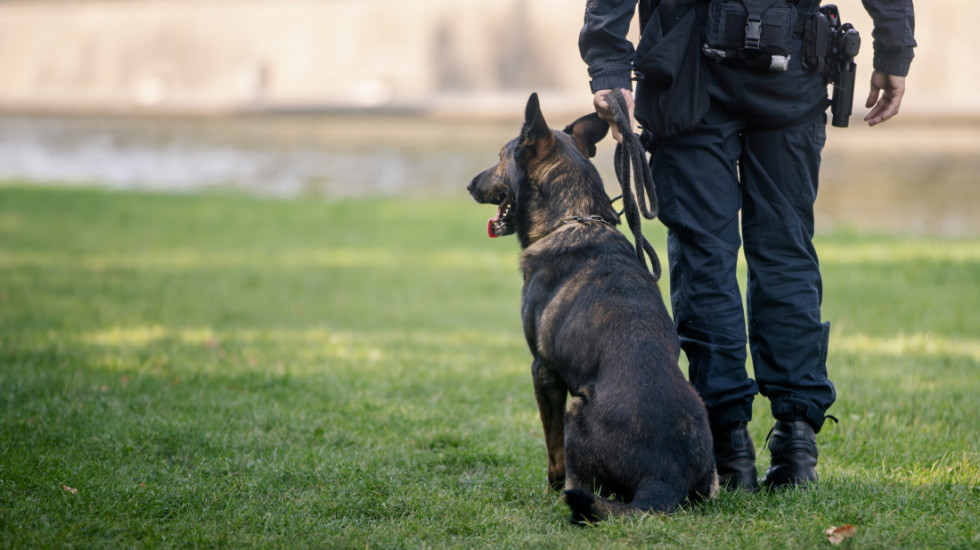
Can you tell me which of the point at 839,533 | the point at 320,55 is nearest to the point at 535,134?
the point at 839,533

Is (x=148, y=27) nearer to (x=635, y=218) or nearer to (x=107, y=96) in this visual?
(x=107, y=96)

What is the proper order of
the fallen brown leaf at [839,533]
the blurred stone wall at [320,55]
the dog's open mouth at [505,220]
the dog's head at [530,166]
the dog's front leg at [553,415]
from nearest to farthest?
the fallen brown leaf at [839,533], the dog's front leg at [553,415], the dog's head at [530,166], the dog's open mouth at [505,220], the blurred stone wall at [320,55]

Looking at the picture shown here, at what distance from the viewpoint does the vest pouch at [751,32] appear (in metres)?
3.21

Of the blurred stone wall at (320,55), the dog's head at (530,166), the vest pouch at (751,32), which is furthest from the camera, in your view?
the blurred stone wall at (320,55)

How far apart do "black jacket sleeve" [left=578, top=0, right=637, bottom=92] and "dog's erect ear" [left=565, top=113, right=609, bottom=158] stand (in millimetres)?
341

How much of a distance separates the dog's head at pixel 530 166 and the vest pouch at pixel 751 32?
0.60 meters

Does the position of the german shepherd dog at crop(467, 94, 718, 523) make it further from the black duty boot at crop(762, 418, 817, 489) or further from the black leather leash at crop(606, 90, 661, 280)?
the black duty boot at crop(762, 418, 817, 489)

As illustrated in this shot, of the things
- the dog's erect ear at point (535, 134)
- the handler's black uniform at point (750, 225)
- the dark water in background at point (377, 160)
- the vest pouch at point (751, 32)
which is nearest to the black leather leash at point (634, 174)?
the handler's black uniform at point (750, 225)

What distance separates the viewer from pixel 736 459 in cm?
339

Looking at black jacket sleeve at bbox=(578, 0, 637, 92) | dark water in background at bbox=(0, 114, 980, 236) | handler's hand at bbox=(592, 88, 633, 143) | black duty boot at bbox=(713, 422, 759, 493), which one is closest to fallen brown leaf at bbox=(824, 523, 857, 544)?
black duty boot at bbox=(713, 422, 759, 493)

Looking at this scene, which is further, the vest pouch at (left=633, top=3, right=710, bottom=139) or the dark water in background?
the dark water in background

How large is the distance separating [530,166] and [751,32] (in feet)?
3.22

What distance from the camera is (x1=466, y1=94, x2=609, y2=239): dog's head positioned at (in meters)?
3.49

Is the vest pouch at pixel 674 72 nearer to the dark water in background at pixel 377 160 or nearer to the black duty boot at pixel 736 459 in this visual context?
the black duty boot at pixel 736 459
